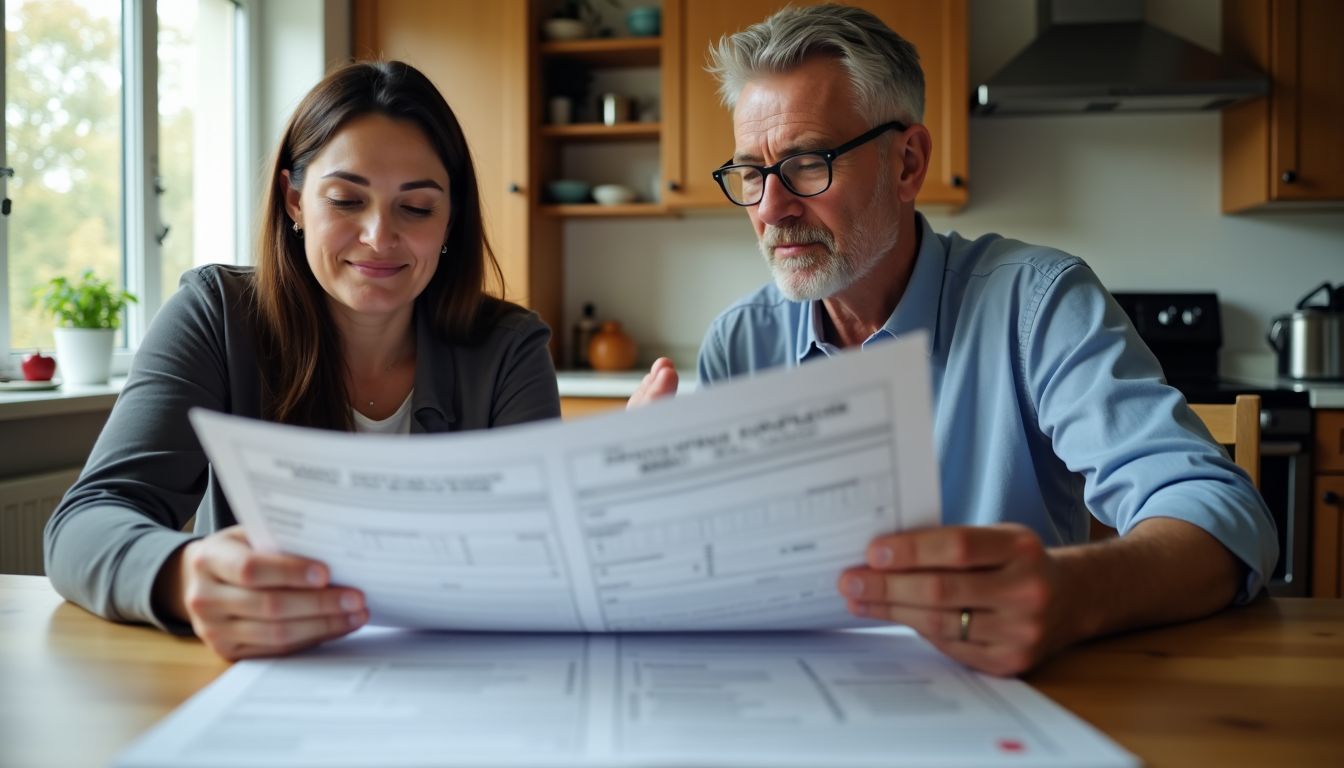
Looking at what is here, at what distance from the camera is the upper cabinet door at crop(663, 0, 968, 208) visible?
3.05m

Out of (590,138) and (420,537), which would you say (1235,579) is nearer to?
(420,537)

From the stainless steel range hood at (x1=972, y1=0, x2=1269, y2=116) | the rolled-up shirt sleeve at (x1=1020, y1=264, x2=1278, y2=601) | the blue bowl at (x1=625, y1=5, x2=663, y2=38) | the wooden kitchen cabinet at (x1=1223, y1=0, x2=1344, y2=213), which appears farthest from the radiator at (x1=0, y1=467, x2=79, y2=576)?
the wooden kitchen cabinet at (x1=1223, y1=0, x2=1344, y2=213)

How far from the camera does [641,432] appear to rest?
56 cm

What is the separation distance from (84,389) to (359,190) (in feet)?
4.14

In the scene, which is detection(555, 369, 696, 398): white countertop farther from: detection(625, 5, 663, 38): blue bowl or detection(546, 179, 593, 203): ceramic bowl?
detection(625, 5, 663, 38): blue bowl

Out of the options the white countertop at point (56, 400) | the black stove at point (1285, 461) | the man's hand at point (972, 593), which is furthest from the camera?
the black stove at point (1285, 461)

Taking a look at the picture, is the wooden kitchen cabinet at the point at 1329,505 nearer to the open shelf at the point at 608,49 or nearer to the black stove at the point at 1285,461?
the black stove at the point at 1285,461

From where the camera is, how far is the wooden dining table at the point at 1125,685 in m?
0.57

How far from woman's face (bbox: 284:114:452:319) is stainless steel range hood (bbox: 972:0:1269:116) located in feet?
7.05

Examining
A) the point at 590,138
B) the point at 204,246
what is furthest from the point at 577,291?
the point at 204,246

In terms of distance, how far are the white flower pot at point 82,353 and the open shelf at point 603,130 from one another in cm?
153

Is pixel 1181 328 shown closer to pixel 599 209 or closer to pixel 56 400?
pixel 599 209

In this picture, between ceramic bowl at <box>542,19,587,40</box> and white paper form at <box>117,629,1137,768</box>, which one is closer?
white paper form at <box>117,629,1137,768</box>

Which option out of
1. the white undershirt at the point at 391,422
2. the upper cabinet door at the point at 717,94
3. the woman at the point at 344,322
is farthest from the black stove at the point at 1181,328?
the white undershirt at the point at 391,422
